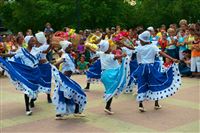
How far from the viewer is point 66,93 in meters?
7.86

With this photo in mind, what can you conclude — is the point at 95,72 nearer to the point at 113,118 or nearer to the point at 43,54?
the point at 43,54

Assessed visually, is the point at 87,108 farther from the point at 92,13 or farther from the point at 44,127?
the point at 92,13

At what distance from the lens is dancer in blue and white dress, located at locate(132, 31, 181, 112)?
8.48 m

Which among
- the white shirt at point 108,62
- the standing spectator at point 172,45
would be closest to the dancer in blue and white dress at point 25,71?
the white shirt at point 108,62

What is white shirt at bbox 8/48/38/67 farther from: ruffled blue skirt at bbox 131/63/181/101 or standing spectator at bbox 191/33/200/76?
standing spectator at bbox 191/33/200/76

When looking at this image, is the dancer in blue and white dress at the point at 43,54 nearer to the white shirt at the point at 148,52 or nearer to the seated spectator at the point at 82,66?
the white shirt at the point at 148,52

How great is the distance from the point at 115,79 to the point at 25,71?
1857 mm

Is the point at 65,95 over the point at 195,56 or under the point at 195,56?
under

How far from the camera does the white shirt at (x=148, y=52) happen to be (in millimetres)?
8547

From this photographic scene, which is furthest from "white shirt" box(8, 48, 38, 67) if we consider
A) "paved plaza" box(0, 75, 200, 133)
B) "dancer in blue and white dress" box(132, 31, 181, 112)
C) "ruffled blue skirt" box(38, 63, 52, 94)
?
"dancer in blue and white dress" box(132, 31, 181, 112)

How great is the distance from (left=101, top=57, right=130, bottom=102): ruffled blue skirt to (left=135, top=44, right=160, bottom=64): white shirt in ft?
1.11

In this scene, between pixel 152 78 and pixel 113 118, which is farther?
pixel 152 78

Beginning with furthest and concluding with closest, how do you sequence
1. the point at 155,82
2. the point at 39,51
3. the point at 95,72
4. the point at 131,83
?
the point at 95,72
the point at 131,83
the point at 39,51
the point at 155,82

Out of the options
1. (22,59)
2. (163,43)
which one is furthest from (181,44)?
(22,59)
